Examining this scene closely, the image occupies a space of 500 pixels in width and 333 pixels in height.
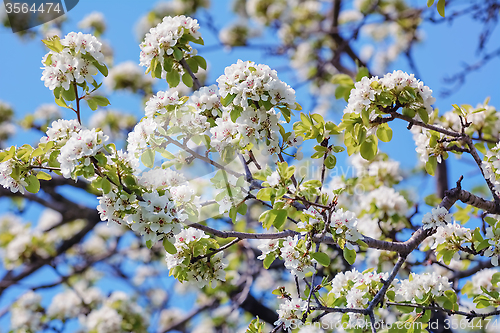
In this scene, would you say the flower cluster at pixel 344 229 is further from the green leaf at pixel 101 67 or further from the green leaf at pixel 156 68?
the green leaf at pixel 101 67

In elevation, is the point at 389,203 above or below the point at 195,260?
above

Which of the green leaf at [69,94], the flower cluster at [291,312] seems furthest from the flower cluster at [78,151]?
the flower cluster at [291,312]

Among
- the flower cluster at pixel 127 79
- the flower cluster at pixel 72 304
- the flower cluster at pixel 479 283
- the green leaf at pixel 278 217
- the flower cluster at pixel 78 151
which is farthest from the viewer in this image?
the flower cluster at pixel 127 79

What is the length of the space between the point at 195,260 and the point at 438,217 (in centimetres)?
131

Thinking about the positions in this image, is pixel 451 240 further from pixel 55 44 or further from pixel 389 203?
pixel 55 44

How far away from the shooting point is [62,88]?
6.75ft

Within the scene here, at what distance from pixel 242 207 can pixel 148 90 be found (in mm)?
5421

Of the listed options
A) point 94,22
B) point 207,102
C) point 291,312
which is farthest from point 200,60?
point 94,22

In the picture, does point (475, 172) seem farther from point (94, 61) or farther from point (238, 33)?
point (238, 33)

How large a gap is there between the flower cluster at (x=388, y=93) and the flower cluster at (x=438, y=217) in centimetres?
57

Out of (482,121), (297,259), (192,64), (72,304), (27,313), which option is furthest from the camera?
(72,304)

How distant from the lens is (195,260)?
6.80ft

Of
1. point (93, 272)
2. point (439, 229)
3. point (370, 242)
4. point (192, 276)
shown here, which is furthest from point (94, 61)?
point (93, 272)

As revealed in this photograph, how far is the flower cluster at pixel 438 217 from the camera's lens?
2127 millimetres
